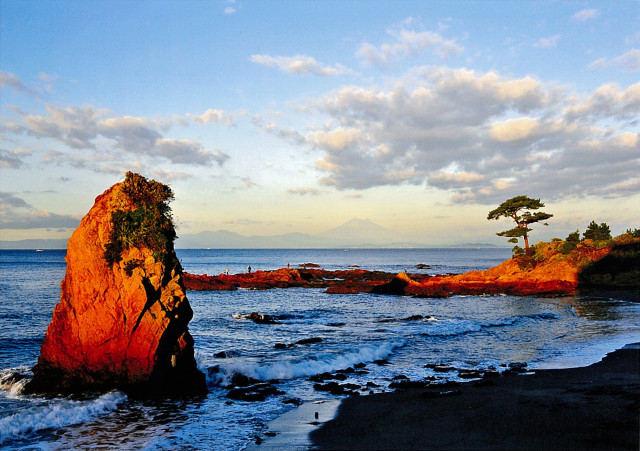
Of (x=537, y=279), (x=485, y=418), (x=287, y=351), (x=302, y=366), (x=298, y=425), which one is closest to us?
(x=485, y=418)

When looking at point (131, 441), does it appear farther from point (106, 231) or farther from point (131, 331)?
point (106, 231)

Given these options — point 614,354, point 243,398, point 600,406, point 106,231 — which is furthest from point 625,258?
point 106,231

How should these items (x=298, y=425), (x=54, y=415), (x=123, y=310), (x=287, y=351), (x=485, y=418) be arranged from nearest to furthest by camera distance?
(x=485, y=418), (x=298, y=425), (x=54, y=415), (x=123, y=310), (x=287, y=351)

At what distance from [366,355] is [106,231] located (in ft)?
38.0

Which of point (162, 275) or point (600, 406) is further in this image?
point (162, 275)

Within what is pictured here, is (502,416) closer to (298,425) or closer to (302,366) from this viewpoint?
(298,425)

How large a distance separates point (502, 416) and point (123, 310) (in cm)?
1118

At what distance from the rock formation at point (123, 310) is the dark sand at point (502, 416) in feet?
19.5

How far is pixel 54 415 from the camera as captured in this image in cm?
1075

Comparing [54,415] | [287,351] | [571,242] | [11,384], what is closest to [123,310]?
[54,415]

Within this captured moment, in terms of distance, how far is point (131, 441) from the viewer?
9352 mm

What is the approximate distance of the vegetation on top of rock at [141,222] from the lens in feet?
44.2

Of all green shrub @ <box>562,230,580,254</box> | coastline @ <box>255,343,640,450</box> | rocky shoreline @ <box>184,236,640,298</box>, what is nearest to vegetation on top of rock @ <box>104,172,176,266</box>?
coastline @ <box>255,343,640,450</box>

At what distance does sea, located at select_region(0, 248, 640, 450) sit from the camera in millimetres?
10125
